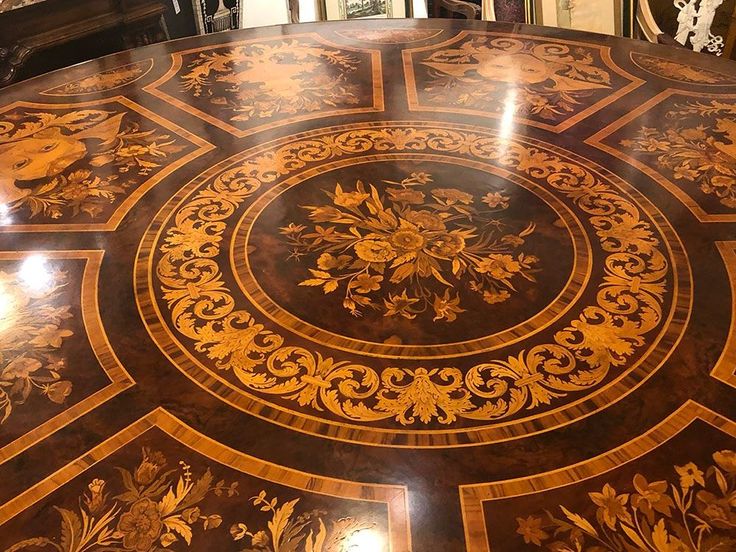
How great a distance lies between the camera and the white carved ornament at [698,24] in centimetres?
292

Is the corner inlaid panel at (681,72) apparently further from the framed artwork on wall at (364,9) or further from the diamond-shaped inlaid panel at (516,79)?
the framed artwork on wall at (364,9)

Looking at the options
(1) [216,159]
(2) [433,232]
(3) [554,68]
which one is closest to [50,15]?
(1) [216,159]

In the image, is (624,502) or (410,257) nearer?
(624,502)

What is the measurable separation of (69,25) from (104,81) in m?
1.37

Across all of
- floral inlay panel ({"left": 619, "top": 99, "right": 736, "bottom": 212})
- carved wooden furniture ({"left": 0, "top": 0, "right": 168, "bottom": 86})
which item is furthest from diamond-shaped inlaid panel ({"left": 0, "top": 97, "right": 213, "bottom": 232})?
carved wooden furniture ({"left": 0, "top": 0, "right": 168, "bottom": 86})

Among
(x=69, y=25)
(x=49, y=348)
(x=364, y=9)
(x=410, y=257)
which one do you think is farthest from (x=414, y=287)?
(x=69, y=25)

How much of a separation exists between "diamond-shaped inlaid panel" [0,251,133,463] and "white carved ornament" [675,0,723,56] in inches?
108

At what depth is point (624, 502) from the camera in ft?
2.78

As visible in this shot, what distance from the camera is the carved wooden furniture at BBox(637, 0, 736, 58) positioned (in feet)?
9.55

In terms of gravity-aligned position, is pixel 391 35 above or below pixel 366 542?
above

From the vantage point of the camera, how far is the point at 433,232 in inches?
53.9

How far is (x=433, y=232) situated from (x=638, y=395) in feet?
1.75

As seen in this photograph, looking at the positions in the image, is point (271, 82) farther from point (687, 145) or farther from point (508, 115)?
point (687, 145)

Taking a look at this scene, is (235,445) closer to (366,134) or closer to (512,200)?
(512,200)
